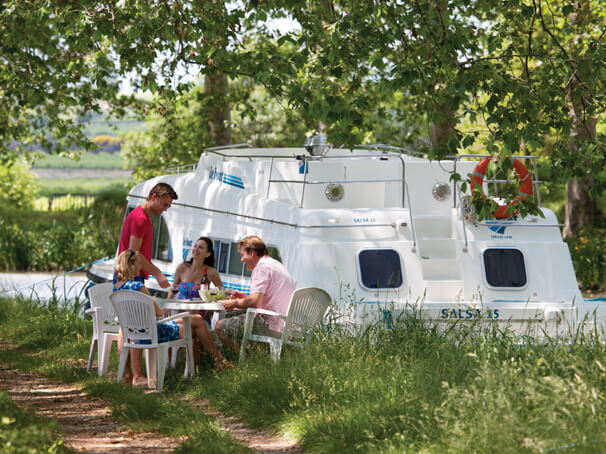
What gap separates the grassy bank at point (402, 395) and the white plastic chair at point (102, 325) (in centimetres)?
27

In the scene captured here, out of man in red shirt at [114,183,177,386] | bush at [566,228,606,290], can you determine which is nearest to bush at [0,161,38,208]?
bush at [566,228,606,290]

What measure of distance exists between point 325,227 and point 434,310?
1.65m

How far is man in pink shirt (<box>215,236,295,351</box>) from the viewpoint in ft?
29.6

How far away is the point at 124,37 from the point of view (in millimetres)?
10578

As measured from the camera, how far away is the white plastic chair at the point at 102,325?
9320mm

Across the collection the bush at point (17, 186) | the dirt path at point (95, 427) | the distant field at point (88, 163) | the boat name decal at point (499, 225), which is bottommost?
the dirt path at point (95, 427)

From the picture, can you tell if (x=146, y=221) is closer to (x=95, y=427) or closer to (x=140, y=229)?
(x=140, y=229)

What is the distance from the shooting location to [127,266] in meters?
8.66

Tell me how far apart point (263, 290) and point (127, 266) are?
1431mm

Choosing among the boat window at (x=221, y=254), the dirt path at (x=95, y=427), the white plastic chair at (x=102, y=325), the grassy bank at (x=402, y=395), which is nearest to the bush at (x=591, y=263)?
the boat window at (x=221, y=254)

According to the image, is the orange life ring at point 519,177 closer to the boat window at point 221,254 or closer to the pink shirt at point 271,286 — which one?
the pink shirt at point 271,286

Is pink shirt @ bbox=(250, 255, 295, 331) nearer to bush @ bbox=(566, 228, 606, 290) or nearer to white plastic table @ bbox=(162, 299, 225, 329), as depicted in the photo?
white plastic table @ bbox=(162, 299, 225, 329)

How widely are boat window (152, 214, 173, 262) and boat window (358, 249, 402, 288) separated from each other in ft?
12.9

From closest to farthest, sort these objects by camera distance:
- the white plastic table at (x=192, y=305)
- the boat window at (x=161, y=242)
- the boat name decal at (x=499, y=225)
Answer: the white plastic table at (x=192, y=305) < the boat name decal at (x=499, y=225) < the boat window at (x=161, y=242)
